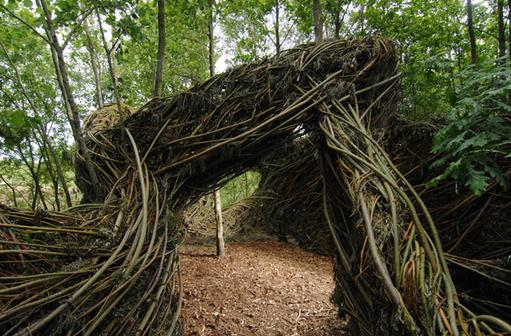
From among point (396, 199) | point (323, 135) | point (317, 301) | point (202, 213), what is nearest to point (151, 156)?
point (323, 135)

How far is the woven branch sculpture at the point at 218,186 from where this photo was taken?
3.74 ft

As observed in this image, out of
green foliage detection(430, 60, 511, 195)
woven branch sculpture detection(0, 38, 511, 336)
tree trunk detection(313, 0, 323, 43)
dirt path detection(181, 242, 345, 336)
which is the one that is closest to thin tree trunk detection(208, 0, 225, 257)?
dirt path detection(181, 242, 345, 336)

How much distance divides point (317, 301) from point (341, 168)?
252cm

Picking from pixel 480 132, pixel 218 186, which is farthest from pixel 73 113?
pixel 480 132

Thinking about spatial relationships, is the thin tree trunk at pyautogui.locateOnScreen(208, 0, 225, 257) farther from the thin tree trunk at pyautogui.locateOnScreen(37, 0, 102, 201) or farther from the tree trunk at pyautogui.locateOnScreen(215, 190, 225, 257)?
the thin tree trunk at pyautogui.locateOnScreen(37, 0, 102, 201)

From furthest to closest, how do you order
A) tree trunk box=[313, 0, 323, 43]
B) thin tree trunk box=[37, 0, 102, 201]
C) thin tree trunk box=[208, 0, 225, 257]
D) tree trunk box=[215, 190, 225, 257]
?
tree trunk box=[215, 190, 225, 257] → thin tree trunk box=[208, 0, 225, 257] → tree trunk box=[313, 0, 323, 43] → thin tree trunk box=[37, 0, 102, 201]

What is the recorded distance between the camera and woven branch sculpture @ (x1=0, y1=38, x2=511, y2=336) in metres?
1.14

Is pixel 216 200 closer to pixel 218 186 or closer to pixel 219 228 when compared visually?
pixel 219 228

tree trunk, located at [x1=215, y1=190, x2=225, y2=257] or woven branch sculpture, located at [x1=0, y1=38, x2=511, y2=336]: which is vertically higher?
woven branch sculpture, located at [x1=0, y1=38, x2=511, y2=336]

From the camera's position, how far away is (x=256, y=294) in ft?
11.8

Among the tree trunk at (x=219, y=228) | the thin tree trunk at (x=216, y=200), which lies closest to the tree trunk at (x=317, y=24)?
the thin tree trunk at (x=216, y=200)

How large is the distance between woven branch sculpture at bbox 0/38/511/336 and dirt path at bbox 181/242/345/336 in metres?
1.06

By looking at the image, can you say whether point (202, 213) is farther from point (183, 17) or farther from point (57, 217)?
point (57, 217)

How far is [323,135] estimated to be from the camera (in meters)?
1.89
